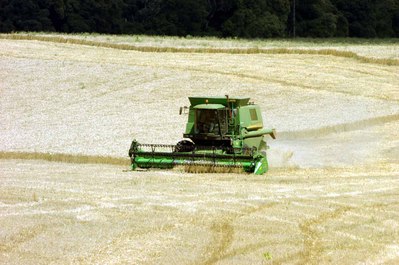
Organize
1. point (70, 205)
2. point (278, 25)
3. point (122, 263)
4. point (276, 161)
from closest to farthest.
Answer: point (122, 263) < point (70, 205) < point (276, 161) < point (278, 25)

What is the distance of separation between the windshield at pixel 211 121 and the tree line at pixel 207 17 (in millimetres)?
52168

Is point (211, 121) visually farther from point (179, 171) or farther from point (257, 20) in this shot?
point (257, 20)

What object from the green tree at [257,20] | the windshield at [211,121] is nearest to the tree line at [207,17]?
the green tree at [257,20]

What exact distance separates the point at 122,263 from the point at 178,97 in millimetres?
25892

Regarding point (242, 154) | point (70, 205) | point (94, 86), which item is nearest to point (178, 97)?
point (94, 86)

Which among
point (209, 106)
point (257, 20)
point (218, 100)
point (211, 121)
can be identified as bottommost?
point (211, 121)

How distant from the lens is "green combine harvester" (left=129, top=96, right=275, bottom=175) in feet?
76.5

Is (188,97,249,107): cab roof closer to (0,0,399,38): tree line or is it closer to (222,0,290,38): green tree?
(0,0,399,38): tree line

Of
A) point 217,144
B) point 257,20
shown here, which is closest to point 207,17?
point 257,20

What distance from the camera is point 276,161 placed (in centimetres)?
2638

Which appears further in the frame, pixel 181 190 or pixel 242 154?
pixel 242 154

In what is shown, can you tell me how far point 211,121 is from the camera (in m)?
24.9

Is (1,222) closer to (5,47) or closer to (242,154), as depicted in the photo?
(242,154)

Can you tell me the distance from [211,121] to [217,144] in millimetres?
646
